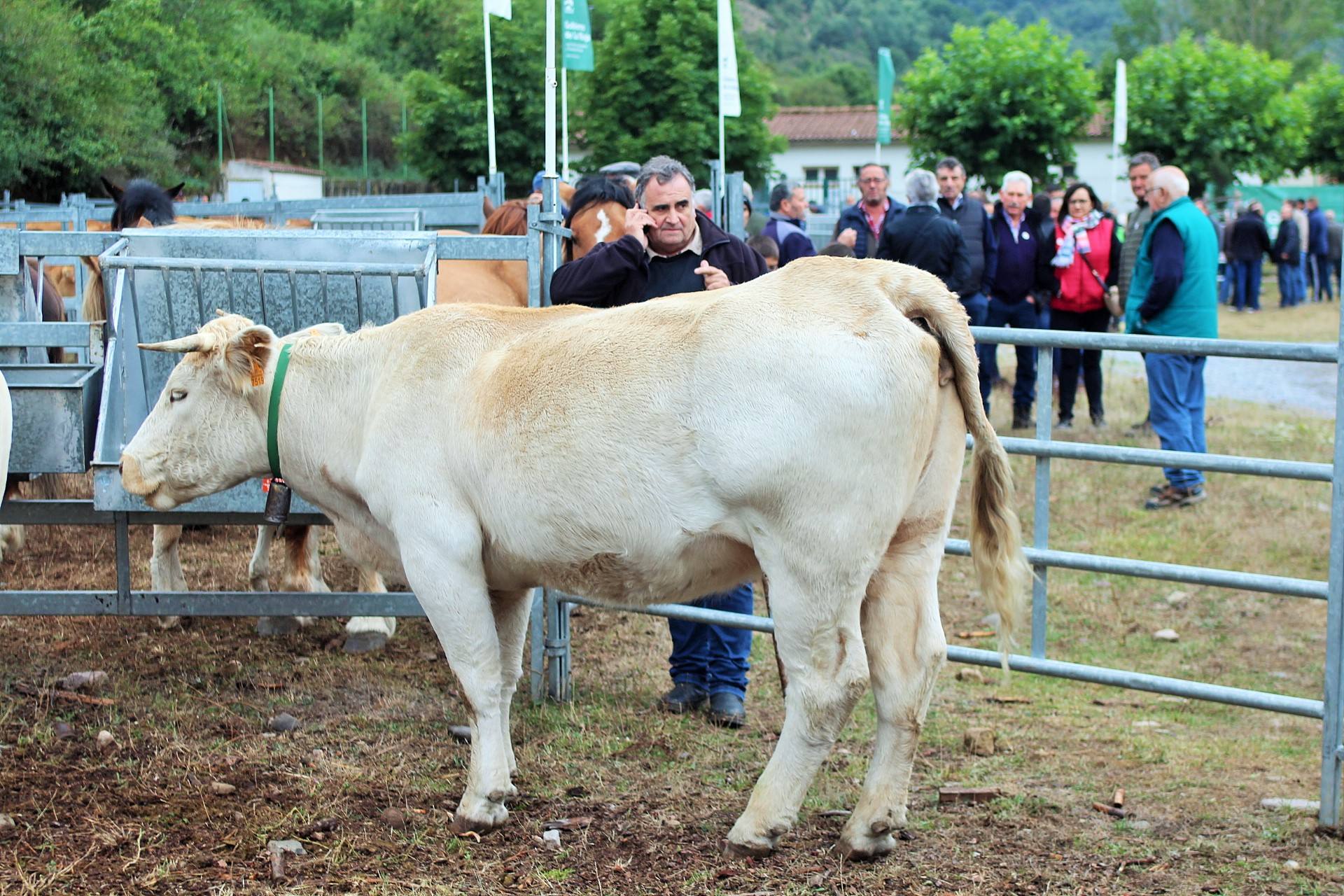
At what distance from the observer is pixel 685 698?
17.4 ft

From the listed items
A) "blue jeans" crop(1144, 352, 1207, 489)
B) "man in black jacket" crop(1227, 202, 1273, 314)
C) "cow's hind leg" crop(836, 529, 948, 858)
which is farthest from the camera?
"man in black jacket" crop(1227, 202, 1273, 314)

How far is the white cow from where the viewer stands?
11.7 feet

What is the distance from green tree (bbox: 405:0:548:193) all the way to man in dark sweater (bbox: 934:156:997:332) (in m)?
24.2

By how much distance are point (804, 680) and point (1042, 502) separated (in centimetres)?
143

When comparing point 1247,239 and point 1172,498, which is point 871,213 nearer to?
point 1172,498

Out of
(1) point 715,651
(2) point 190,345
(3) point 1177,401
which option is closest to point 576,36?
(3) point 1177,401

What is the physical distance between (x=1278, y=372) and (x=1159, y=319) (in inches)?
345

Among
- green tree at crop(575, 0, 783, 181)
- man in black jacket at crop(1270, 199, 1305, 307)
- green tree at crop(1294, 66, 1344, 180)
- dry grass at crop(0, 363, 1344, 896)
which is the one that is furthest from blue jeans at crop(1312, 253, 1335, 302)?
dry grass at crop(0, 363, 1344, 896)

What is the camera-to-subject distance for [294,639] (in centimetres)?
624

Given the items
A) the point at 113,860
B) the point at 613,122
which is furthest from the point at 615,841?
the point at 613,122

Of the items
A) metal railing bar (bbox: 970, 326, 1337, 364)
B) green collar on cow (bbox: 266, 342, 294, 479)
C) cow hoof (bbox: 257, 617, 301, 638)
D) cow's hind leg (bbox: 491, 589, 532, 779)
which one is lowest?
cow hoof (bbox: 257, 617, 301, 638)

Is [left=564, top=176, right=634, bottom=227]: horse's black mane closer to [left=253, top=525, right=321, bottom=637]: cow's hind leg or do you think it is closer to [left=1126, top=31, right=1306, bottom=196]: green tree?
[left=253, top=525, right=321, bottom=637]: cow's hind leg

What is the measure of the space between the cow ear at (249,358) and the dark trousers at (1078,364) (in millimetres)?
7939

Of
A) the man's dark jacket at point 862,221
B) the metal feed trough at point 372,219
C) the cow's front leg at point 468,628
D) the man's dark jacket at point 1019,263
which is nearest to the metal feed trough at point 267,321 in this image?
the cow's front leg at point 468,628
